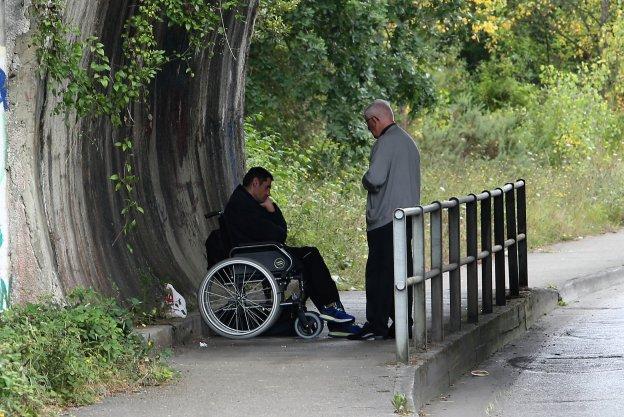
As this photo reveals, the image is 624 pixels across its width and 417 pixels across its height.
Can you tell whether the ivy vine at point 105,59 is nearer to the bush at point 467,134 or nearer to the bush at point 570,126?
the bush at point 570,126

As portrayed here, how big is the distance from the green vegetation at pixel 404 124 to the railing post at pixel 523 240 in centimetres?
215

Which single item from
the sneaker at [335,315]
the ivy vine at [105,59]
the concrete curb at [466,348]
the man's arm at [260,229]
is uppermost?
the ivy vine at [105,59]

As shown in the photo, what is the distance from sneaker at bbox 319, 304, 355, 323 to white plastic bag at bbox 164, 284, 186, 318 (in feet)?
3.53

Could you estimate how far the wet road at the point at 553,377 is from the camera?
877 cm

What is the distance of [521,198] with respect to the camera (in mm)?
13695

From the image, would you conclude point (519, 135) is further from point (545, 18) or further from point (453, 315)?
point (453, 315)

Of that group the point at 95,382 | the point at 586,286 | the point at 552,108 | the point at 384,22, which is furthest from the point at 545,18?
the point at 95,382

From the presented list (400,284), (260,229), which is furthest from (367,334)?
(400,284)

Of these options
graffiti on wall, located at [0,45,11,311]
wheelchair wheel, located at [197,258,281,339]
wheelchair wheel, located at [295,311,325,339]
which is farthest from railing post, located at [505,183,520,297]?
graffiti on wall, located at [0,45,11,311]

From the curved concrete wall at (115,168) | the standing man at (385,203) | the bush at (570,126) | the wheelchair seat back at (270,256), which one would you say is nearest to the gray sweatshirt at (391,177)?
the standing man at (385,203)

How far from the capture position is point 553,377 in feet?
33.4

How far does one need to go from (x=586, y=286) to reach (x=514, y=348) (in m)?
4.82

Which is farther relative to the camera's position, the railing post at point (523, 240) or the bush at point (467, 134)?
the bush at point (467, 134)

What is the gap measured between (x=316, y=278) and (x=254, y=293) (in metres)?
0.61
